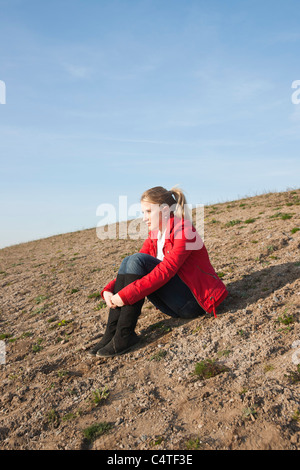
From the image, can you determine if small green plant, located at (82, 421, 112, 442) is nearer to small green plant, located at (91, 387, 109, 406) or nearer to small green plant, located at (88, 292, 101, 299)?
small green plant, located at (91, 387, 109, 406)

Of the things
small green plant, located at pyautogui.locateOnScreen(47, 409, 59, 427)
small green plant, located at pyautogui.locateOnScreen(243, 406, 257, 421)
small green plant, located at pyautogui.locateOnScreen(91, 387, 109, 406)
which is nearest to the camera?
small green plant, located at pyautogui.locateOnScreen(243, 406, 257, 421)

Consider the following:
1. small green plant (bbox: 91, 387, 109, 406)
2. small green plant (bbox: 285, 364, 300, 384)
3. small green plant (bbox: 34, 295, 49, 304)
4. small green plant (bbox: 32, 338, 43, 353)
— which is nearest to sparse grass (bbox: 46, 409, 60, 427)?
small green plant (bbox: 91, 387, 109, 406)

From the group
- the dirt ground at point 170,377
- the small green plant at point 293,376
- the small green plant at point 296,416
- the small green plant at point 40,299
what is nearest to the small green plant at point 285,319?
the dirt ground at point 170,377

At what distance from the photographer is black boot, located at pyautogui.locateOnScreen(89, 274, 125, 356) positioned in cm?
494

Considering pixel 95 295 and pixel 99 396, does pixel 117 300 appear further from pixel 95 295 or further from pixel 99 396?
pixel 95 295

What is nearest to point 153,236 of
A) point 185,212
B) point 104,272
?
point 185,212

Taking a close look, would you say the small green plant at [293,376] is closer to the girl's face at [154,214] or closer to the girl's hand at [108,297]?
the girl's hand at [108,297]

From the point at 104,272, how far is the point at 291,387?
7.90 m

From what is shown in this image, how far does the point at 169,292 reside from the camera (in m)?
5.02

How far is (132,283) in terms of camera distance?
15.2 ft

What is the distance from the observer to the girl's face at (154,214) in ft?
16.3

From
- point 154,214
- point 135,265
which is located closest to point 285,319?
point 135,265

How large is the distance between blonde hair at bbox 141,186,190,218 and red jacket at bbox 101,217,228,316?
0.49ft

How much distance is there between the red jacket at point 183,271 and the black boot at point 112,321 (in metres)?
0.30
